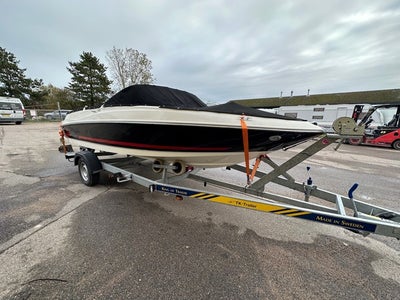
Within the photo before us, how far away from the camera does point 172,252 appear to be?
2021mm

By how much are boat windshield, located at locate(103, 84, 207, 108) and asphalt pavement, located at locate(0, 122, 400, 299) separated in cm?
163

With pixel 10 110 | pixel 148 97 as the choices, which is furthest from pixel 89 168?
pixel 10 110

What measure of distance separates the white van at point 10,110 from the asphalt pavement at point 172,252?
57.9 feet

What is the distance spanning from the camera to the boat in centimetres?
209

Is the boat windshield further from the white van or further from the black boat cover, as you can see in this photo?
the white van

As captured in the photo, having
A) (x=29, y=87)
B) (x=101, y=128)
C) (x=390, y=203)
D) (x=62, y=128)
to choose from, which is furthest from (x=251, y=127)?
(x=29, y=87)

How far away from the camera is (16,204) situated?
2.92 metres

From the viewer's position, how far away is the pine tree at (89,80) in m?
29.7

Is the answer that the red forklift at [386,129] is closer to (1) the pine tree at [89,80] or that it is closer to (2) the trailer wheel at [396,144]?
(2) the trailer wheel at [396,144]

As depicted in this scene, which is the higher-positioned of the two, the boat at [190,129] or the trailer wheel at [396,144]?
the boat at [190,129]

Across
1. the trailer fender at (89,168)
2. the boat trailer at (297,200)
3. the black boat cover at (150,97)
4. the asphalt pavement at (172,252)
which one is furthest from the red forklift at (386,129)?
the trailer fender at (89,168)

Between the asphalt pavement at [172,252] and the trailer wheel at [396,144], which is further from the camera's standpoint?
the trailer wheel at [396,144]

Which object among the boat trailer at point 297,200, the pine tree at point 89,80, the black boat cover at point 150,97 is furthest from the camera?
the pine tree at point 89,80

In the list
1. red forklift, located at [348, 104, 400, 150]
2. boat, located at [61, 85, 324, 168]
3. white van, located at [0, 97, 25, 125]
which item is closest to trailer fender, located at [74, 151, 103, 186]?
boat, located at [61, 85, 324, 168]
